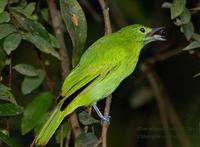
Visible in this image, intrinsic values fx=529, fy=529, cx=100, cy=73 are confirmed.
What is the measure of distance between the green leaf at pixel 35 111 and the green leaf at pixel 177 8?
1.01 meters

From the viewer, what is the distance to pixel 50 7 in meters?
3.31

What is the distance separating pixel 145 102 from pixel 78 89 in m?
2.08

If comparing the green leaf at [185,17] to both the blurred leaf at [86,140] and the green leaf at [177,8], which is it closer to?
the green leaf at [177,8]

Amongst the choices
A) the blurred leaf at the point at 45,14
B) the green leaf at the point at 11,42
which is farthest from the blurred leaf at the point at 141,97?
the green leaf at the point at 11,42

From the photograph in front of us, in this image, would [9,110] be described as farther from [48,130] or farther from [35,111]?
[35,111]

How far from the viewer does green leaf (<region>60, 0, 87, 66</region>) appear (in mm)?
2836

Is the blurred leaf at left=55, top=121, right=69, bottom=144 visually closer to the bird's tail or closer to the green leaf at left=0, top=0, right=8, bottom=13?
the bird's tail

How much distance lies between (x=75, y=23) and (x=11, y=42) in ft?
1.17

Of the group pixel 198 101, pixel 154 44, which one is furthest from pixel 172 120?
pixel 154 44

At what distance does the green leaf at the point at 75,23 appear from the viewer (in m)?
2.84

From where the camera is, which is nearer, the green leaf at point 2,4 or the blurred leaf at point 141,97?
the green leaf at point 2,4

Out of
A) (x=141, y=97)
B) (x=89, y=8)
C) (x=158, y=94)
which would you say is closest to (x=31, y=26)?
(x=89, y=8)

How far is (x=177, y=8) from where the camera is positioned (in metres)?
2.89

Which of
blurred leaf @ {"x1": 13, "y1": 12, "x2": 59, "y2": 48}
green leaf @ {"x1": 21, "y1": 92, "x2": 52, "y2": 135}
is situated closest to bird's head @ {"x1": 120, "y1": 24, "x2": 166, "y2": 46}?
blurred leaf @ {"x1": 13, "y1": 12, "x2": 59, "y2": 48}
